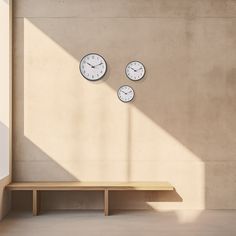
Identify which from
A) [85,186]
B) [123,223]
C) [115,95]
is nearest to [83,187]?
[85,186]

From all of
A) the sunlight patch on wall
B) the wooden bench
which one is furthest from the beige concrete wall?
the wooden bench

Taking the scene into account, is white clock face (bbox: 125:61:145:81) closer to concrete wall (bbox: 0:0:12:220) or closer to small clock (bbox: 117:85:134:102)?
small clock (bbox: 117:85:134:102)

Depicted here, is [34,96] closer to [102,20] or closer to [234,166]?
[102,20]

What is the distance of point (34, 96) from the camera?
5.70m

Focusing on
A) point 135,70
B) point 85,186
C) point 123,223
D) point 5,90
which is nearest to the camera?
point 123,223

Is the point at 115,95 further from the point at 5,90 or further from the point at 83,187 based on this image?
the point at 5,90

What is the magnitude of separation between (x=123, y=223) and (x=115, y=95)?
1804 mm

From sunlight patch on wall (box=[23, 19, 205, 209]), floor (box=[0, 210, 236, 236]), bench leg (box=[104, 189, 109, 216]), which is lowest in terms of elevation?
floor (box=[0, 210, 236, 236])

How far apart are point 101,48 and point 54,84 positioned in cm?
85

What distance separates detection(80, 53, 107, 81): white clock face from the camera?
5664 mm

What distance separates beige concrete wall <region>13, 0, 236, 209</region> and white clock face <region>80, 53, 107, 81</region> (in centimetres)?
8

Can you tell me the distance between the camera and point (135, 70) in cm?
566

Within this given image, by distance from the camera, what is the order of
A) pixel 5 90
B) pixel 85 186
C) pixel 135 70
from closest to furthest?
pixel 85 186 → pixel 5 90 → pixel 135 70

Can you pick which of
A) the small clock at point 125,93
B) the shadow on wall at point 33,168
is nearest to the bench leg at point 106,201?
the shadow on wall at point 33,168
